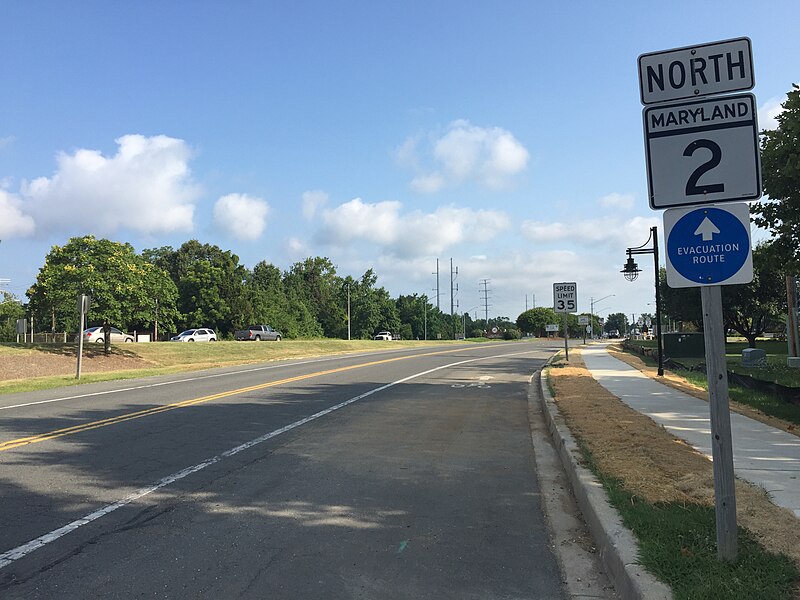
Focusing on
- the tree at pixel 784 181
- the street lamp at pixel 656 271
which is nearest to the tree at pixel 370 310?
the street lamp at pixel 656 271

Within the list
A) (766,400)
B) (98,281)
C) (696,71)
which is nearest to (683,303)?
(766,400)

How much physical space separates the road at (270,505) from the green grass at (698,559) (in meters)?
0.70

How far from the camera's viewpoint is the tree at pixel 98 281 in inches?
1067

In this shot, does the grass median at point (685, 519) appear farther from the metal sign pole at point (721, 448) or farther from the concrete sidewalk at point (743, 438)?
the concrete sidewalk at point (743, 438)

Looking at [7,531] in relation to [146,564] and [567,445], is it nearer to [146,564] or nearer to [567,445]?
[146,564]

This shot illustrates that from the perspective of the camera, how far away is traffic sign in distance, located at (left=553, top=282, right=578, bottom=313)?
24.6 m

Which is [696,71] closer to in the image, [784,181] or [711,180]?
[711,180]

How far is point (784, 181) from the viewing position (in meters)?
11.6

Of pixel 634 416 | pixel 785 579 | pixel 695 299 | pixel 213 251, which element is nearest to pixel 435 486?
pixel 785 579

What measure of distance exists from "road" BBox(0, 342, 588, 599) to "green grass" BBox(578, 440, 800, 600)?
0.70m

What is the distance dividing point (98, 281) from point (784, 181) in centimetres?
2630

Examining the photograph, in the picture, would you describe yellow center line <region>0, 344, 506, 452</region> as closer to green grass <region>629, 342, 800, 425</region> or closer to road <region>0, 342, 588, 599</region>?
road <region>0, 342, 588, 599</region>

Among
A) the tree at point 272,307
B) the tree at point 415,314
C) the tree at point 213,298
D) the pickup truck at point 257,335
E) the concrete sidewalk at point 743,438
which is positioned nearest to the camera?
the concrete sidewalk at point 743,438

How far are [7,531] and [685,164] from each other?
599 cm
